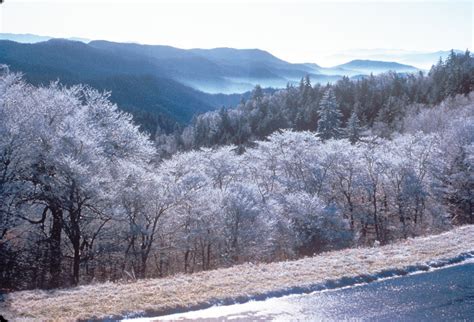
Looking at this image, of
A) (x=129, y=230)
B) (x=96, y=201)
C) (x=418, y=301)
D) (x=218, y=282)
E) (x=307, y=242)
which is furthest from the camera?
(x=307, y=242)

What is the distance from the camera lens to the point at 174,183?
112ft

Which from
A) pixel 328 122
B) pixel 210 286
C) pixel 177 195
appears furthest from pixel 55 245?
pixel 328 122

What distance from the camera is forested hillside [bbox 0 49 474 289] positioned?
80.2 ft

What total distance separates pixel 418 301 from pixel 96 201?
59.4ft

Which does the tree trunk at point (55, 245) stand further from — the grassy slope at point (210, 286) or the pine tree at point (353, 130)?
the pine tree at point (353, 130)

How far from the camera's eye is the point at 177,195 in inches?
1300

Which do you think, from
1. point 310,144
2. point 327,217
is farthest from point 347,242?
point 310,144

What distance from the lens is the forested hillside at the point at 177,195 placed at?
24438mm

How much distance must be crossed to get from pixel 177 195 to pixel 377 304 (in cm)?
2073

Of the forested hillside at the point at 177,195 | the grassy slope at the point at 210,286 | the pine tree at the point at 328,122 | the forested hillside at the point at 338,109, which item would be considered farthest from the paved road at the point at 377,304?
the pine tree at the point at 328,122

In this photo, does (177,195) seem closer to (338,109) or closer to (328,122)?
(328,122)

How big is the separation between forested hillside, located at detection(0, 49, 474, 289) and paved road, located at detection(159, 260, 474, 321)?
8.58 meters

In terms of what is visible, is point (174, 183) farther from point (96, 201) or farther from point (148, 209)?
point (96, 201)

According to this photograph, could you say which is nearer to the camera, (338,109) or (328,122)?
(328,122)
